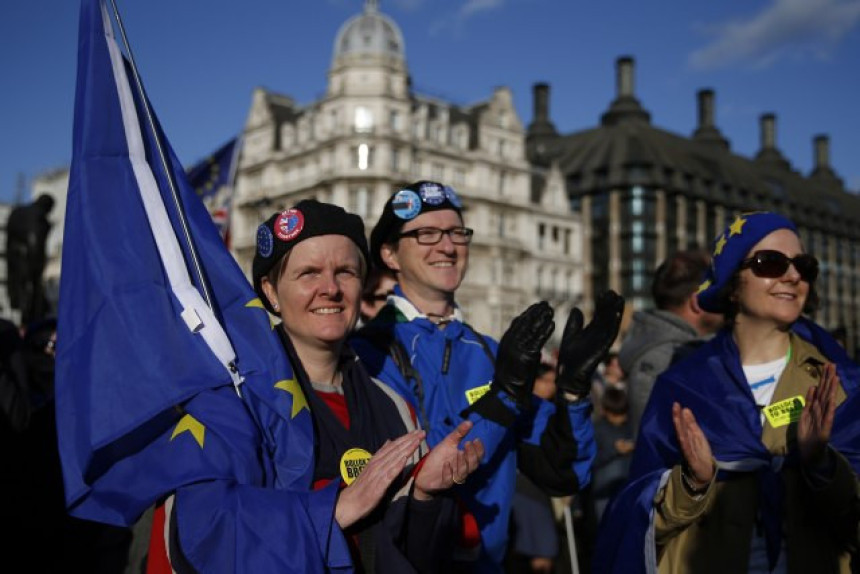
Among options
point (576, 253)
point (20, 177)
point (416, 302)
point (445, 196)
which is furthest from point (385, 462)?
point (20, 177)

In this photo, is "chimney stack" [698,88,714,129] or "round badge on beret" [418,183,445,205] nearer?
"round badge on beret" [418,183,445,205]

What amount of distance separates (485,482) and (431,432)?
255mm

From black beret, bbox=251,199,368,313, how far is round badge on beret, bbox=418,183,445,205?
803 mm

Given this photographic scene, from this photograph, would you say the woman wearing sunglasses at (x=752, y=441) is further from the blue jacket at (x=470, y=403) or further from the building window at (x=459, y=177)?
the building window at (x=459, y=177)

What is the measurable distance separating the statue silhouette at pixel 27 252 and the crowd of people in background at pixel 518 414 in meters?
8.77

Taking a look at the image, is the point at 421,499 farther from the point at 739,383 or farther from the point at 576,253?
the point at 576,253

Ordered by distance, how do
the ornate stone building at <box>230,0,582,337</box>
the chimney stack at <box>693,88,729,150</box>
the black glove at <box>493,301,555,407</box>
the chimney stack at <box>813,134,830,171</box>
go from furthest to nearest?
1. the chimney stack at <box>813,134,830,171</box>
2. the chimney stack at <box>693,88,729,150</box>
3. the ornate stone building at <box>230,0,582,337</box>
4. the black glove at <box>493,301,555,407</box>

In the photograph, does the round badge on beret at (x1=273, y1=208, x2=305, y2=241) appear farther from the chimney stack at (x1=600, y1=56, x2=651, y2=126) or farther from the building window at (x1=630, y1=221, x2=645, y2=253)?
the chimney stack at (x1=600, y1=56, x2=651, y2=126)

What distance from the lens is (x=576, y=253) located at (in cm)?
5891

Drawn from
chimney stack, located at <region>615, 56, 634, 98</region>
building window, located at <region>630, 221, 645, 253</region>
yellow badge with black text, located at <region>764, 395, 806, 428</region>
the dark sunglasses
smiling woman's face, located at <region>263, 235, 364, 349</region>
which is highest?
chimney stack, located at <region>615, 56, 634, 98</region>

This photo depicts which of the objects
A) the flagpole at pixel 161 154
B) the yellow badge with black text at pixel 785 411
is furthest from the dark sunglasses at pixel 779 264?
the flagpole at pixel 161 154

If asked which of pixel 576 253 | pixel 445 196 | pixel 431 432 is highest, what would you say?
pixel 576 253

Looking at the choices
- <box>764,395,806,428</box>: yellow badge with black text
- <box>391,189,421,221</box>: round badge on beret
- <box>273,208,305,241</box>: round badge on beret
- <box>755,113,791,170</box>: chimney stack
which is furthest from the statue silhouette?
<box>755,113,791,170</box>: chimney stack

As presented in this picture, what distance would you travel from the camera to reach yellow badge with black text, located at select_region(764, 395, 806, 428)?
10.3ft
